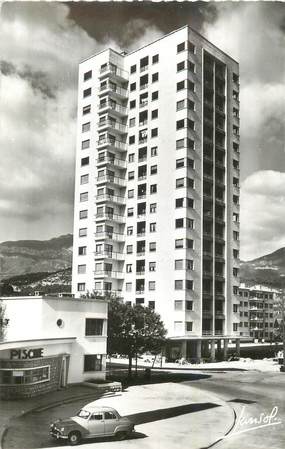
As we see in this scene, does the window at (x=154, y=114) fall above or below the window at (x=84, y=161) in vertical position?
above

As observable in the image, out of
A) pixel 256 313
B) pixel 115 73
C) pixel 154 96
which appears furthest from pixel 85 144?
pixel 256 313

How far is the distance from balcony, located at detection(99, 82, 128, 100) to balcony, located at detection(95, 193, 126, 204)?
44.8 ft

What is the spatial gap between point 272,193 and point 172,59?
147 feet

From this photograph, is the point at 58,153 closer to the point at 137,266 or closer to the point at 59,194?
the point at 59,194

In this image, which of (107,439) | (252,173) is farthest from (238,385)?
(107,439)

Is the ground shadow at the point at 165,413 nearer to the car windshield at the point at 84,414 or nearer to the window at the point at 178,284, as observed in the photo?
the car windshield at the point at 84,414

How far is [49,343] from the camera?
2723cm

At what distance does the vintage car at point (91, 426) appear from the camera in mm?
18312

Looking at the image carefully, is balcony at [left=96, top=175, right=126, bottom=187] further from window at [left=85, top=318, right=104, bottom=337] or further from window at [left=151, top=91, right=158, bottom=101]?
window at [left=85, top=318, right=104, bottom=337]

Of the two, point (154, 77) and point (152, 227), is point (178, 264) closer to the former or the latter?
point (152, 227)

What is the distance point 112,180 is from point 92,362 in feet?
141

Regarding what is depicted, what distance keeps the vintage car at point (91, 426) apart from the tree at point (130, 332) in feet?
66.7

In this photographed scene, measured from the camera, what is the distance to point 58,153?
2317cm

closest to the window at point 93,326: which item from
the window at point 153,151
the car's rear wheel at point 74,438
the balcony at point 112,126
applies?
the car's rear wheel at point 74,438
